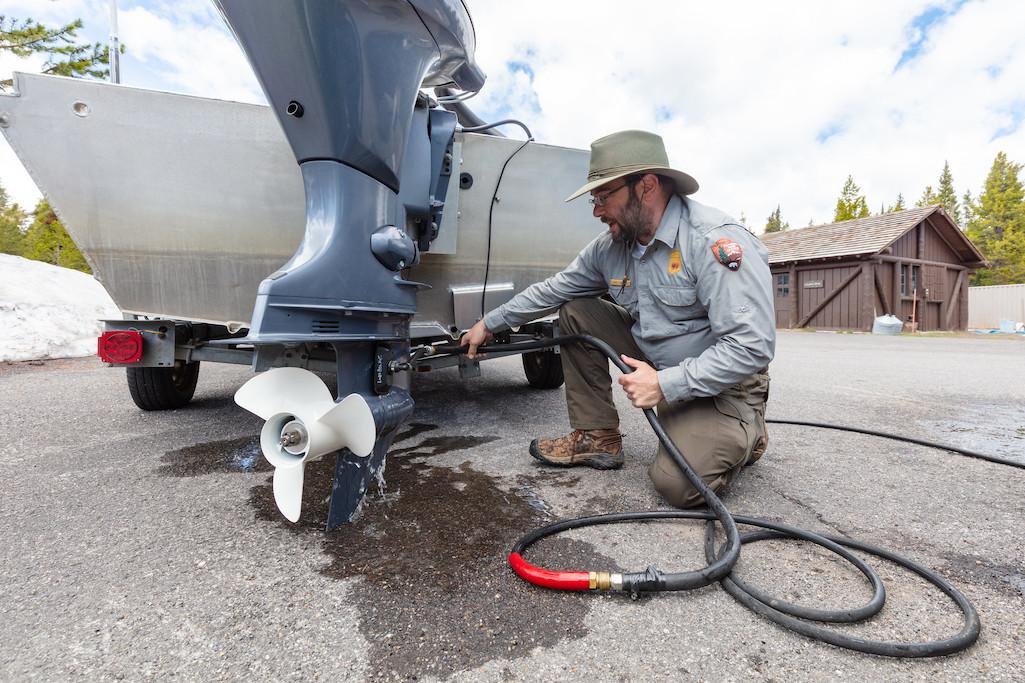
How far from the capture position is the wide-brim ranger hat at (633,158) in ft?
5.81

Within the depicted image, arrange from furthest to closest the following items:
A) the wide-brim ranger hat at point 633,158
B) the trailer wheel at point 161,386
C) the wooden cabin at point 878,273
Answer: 1. the wooden cabin at point 878,273
2. the trailer wheel at point 161,386
3. the wide-brim ranger hat at point 633,158

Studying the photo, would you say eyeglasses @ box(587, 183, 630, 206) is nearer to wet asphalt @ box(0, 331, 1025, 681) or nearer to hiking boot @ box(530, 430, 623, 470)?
hiking boot @ box(530, 430, 623, 470)

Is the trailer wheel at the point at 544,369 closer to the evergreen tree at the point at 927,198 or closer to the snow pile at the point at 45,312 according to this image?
the snow pile at the point at 45,312

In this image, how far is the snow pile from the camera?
6.07m

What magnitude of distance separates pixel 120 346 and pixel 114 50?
49.5 inches

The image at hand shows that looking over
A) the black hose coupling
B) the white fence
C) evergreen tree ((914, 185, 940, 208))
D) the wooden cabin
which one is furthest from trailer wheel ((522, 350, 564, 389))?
evergreen tree ((914, 185, 940, 208))

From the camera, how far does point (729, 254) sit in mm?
1631

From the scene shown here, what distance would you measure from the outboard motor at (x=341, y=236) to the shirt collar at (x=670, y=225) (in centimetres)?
88

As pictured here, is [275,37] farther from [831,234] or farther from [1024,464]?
[831,234]

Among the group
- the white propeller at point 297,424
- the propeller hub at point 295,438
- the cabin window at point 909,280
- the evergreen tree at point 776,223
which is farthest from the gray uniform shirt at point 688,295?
the evergreen tree at point 776,223

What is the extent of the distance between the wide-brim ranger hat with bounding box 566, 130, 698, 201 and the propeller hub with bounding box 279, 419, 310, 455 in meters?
1.16

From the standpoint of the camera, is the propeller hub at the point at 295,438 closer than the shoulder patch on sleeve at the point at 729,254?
Yes

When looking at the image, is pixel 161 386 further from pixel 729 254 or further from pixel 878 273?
pixel 878 273

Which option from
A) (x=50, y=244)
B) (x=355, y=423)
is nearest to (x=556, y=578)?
(x=355, y=423)
